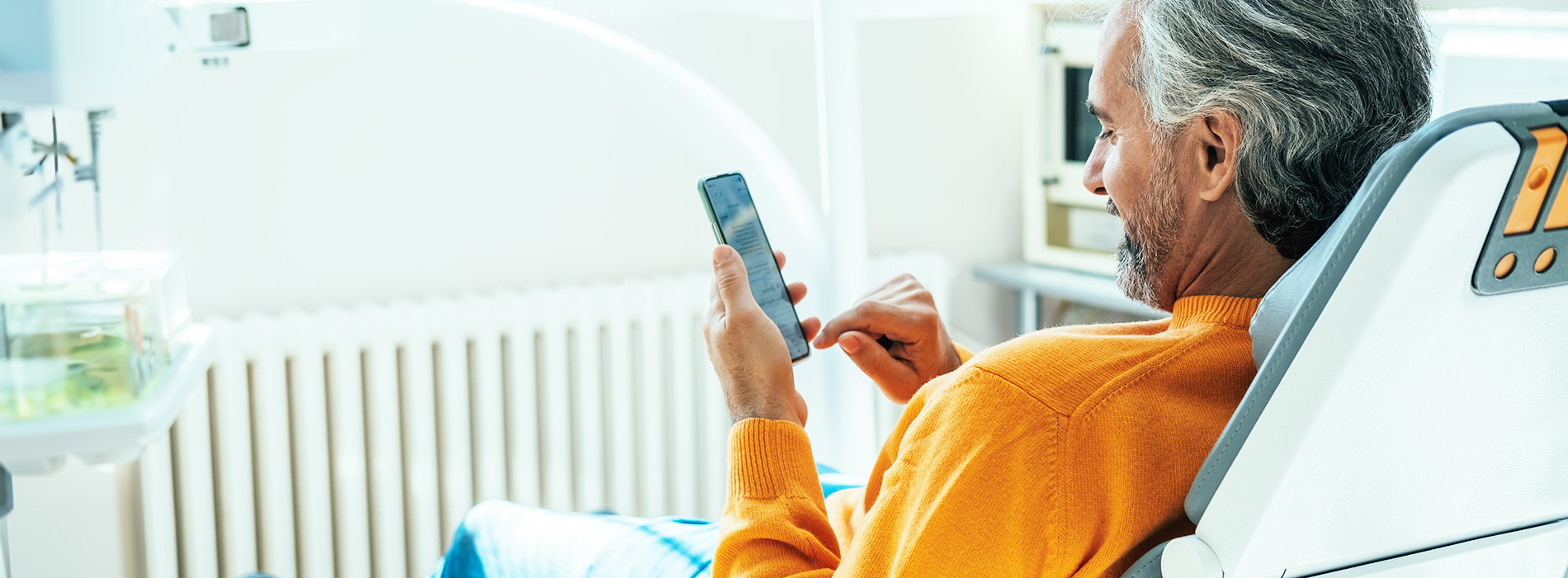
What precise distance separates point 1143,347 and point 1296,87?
190 mm

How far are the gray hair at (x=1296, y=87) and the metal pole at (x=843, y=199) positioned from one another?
1.72ft

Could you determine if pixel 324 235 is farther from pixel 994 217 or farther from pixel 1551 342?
pixel 1551 342

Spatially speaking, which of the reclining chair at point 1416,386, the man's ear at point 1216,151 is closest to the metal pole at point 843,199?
the man's ear at point 1216,151

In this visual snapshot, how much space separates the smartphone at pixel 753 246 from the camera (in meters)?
1.15

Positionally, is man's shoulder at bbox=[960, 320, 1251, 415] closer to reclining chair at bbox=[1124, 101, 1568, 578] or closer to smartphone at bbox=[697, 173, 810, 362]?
reclining chair at bbox=[1124, 101, 1568, 578]

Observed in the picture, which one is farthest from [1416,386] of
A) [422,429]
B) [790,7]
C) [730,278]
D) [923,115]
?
[923,115]

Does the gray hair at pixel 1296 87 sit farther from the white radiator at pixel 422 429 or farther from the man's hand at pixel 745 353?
the white radiator at pixel 422 429

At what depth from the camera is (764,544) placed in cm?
87

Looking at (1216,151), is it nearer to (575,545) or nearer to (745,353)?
(745,353)

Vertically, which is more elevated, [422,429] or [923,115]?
[923,115]

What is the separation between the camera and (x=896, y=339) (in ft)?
3.94

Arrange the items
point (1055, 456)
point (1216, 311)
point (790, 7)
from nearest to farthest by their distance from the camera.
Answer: point (1055, 456)
point (1216, 311)
point (790, 7)

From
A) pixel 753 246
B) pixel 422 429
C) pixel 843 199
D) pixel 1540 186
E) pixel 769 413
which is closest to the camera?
pixel 1540 186

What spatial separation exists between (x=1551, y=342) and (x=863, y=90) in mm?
1796
